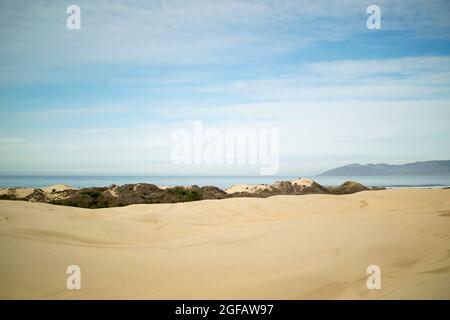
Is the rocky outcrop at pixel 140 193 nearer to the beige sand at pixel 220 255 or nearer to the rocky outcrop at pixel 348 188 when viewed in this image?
the rocky outcrop at pixel 348 188

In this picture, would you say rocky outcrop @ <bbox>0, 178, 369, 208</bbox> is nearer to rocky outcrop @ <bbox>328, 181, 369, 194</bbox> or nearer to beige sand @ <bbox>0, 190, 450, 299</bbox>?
rocky outcrop @ <bbox>328, 181, 369, 194</bbox>

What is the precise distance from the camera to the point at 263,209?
1006 centimetres

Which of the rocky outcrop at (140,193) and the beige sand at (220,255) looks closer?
the beige sand at (220,255)

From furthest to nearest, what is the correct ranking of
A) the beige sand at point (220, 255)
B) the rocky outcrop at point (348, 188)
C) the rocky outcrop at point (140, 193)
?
the rocky outcrop at point (348, 188), the rocky outcrop at point (140, 193), the beige sand at point (220, 255)

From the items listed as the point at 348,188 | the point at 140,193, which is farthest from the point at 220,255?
the point at 348,188

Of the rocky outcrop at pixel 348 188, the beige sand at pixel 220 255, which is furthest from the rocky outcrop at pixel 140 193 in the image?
the beige sand at pixel 220 255

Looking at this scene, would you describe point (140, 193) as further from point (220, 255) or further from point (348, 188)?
point (220, 255)

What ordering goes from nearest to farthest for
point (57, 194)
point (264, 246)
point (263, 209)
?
1. point (264, 246)
2. point (263, 209)
3. point (57, 194)

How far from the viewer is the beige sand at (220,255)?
4.45 m

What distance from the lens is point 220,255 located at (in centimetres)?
573
